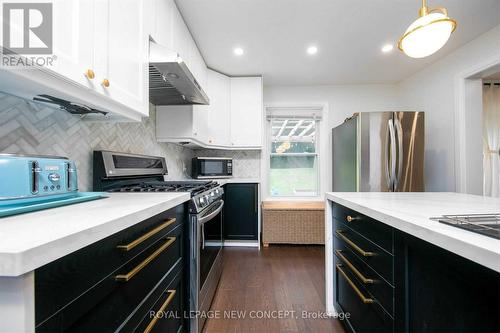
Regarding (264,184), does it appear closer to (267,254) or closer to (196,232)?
(267,254)

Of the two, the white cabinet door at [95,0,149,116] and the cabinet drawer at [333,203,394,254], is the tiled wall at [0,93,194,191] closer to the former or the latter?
the white cabinet door at [95,0,149,116]

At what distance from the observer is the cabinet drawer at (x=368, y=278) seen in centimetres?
90

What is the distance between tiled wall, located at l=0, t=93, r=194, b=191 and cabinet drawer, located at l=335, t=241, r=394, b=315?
159 centimetres

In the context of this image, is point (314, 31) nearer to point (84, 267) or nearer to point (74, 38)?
point (74, 38)

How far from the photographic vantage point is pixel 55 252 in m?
0.43

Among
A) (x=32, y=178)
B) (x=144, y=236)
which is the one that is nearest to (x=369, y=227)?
(x=144, y=236)

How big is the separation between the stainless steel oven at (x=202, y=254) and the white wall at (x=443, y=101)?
2804mm

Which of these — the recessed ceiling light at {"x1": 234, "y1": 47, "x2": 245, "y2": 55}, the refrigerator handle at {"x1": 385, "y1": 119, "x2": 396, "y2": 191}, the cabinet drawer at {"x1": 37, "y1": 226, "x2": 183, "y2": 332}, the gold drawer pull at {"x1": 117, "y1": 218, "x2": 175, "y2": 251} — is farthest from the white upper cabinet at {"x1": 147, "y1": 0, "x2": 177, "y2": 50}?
the refrigerator handle at {"x1": 385, "y1": 119, "x2": 396, "y2": 191}

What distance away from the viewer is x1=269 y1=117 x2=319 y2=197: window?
3625 mm

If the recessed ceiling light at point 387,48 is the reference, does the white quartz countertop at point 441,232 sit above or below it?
below

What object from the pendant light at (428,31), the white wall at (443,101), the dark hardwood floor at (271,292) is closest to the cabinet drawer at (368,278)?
the dark hardwood floor at (271,292)

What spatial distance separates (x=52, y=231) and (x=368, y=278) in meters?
1.24

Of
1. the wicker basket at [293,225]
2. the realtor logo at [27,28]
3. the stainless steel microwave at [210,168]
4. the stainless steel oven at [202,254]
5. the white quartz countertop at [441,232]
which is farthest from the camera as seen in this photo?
the wicker basket at [293,225]

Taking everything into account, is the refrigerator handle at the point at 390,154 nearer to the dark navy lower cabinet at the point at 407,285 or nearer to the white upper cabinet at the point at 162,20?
the dark navy lower cabinet at the point at 407,285
